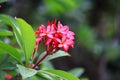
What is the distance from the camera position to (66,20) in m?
3.64

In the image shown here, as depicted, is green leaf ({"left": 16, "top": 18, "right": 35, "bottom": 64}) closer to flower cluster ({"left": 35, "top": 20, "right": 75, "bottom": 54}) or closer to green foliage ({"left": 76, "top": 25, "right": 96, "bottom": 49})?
flower cluster ({"left": 35, "top": 20, "right": 75, "bottom": 54})

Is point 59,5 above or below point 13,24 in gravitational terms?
above

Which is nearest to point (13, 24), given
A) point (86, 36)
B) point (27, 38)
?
point (27, 38)

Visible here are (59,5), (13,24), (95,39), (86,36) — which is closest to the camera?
(13,24)

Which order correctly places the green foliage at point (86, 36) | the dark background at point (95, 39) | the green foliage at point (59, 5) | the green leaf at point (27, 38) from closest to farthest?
1. the green leaf at point (27, 38)
2. the green foliage at point (59, 5)
3. the dark background at point (95, 39)
4. the green foliage at point (86, 36)

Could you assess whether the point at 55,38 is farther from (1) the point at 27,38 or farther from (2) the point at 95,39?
(2) the point at 95,39

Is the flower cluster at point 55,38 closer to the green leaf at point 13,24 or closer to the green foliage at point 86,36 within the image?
the green leaf at point 13,24

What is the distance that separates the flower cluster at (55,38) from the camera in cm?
128

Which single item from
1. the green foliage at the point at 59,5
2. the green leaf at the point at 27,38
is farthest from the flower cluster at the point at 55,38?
the green foliage at the point at 59,5

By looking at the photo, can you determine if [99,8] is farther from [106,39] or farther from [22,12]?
[22,12]

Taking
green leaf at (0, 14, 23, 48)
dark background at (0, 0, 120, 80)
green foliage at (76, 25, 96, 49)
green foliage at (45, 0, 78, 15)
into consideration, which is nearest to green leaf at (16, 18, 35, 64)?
green leaf at (0, 14, 23, 48)

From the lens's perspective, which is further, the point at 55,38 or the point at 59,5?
the point at 59,5

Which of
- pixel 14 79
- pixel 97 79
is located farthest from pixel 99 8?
pixel 14 79

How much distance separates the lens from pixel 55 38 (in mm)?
1285
